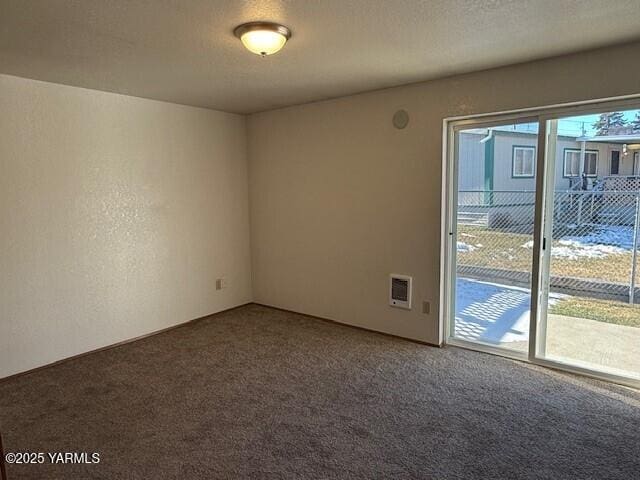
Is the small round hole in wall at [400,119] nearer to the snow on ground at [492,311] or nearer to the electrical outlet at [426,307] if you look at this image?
the snow on ground at [492,311]

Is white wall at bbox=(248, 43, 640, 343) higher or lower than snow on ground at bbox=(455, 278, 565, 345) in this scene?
higher

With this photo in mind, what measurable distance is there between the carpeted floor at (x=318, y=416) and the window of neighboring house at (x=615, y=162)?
154cm

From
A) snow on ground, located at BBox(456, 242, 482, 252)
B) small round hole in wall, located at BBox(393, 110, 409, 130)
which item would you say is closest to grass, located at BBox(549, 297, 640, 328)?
snow on ground, located at BBox(456, 242, 482, 252)

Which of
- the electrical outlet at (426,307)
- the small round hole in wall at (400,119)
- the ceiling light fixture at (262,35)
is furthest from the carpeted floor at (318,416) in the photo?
the ceiling light fixture at (262,35)

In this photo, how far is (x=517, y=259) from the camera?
3.53 m

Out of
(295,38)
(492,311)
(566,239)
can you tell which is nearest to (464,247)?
(492,311)

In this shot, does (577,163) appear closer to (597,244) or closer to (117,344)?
(597,244)

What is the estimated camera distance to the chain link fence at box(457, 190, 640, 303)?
311 centimetres

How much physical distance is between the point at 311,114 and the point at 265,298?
2.24m

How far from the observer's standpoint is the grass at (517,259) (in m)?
3.17

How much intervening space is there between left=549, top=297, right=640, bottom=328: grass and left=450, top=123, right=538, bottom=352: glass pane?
27 centimetres

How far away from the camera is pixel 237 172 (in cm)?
505

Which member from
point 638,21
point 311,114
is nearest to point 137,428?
point 311,114

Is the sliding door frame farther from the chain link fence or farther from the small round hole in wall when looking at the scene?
the small round hole in wall
